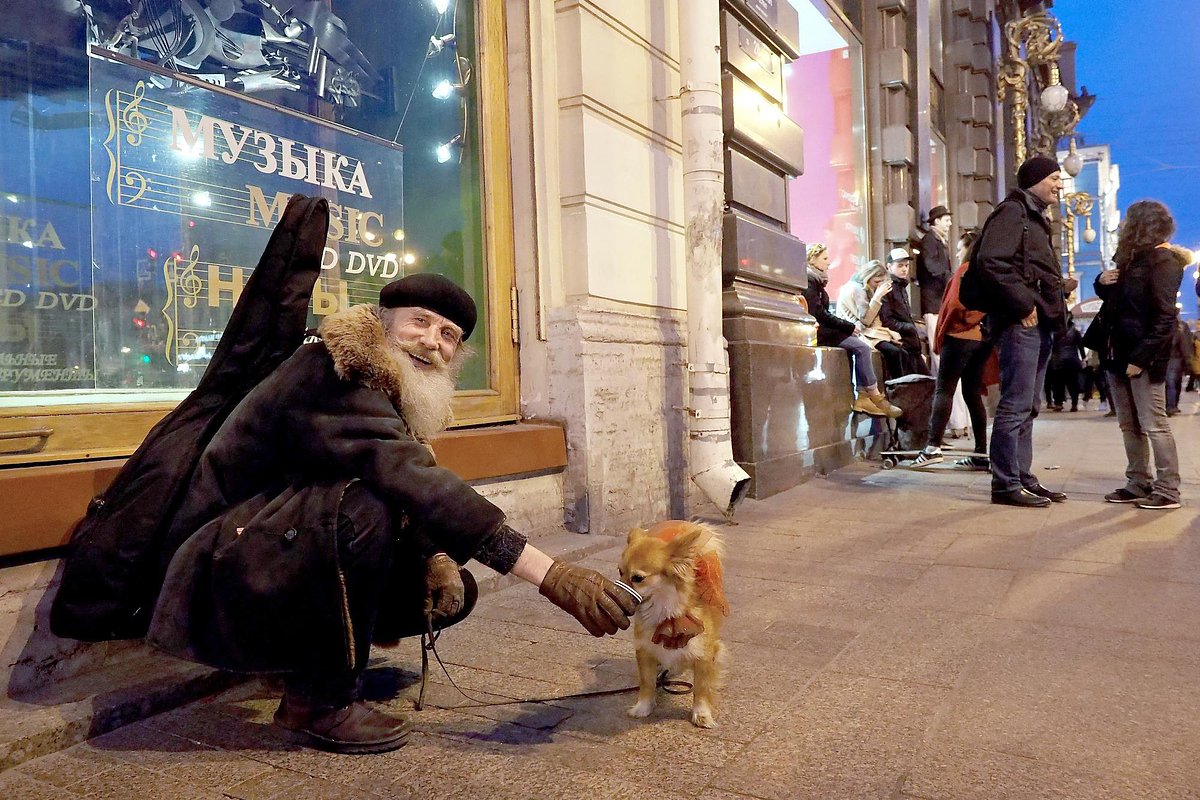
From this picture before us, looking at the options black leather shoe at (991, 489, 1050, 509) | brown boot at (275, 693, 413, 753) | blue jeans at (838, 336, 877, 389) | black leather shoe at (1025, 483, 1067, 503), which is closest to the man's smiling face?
brown boot at (275, 693, 413, 753)

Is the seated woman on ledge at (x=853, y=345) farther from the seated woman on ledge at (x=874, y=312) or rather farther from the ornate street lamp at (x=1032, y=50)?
the ornate street lamp at (x=1032, y=50)

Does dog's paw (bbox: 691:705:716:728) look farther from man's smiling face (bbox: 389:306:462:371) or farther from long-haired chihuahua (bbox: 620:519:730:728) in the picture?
man's smiling face (bbox: 389:306:462:371)

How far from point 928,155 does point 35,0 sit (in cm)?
1218

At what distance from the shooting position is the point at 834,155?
38.3 feet

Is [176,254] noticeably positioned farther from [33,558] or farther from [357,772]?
[357,772]

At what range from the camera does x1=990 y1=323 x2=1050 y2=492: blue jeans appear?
225 inches

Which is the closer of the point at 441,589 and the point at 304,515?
the point at 304,515

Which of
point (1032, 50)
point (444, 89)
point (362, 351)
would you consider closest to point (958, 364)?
point (444, 89)

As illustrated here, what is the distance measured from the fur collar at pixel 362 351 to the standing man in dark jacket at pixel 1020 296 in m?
4.54

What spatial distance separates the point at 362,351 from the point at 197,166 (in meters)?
1.86

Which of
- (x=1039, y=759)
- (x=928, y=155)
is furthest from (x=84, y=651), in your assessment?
(x=928, y=155)

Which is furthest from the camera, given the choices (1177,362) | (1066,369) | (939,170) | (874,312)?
(1066,369)

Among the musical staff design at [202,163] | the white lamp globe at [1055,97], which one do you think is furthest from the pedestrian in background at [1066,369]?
the musical staff design at [202,163]

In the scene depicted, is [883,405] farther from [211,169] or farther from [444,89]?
[211,169]
